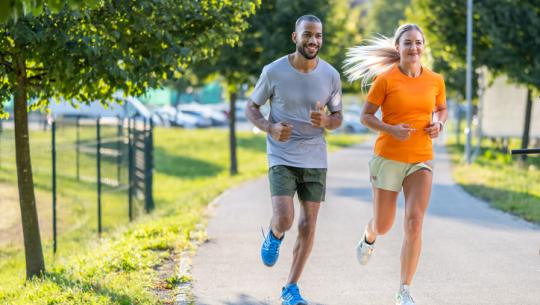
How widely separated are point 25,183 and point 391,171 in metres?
3.84

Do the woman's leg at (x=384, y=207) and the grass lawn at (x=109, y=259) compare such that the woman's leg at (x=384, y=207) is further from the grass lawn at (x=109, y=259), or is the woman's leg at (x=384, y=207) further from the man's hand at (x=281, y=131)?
the grass lawn at (x=109, y=259)

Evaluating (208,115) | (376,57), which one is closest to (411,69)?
(376,57)

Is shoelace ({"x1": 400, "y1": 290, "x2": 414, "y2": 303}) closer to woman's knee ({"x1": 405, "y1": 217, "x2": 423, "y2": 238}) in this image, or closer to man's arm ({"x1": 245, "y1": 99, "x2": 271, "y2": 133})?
woman's knee ({"x1": 405, "y1": 217, "x2": 423, "y2": 238})

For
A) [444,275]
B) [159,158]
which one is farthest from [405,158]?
[159,158]

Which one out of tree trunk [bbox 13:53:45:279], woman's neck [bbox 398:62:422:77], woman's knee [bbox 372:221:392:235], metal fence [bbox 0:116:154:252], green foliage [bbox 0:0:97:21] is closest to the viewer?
green foliage [bbox 0:0:97:21]

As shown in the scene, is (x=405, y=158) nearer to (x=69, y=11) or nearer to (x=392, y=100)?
Answer: (x=392, y=100)

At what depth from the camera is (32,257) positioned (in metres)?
9.43

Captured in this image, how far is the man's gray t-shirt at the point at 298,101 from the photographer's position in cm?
668

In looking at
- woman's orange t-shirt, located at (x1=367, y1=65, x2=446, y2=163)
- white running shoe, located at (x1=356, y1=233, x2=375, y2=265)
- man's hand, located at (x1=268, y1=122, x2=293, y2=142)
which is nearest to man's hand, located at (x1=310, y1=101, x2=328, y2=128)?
man's hand, located at (x1=268, y1=122, x2=293, y2=142)

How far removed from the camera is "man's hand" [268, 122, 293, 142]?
21.4ft

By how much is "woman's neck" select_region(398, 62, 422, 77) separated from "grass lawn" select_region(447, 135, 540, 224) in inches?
221

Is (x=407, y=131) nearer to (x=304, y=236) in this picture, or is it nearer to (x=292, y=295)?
(x=304, y=236)

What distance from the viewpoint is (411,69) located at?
22.6 feet

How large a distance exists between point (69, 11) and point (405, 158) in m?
2.97
